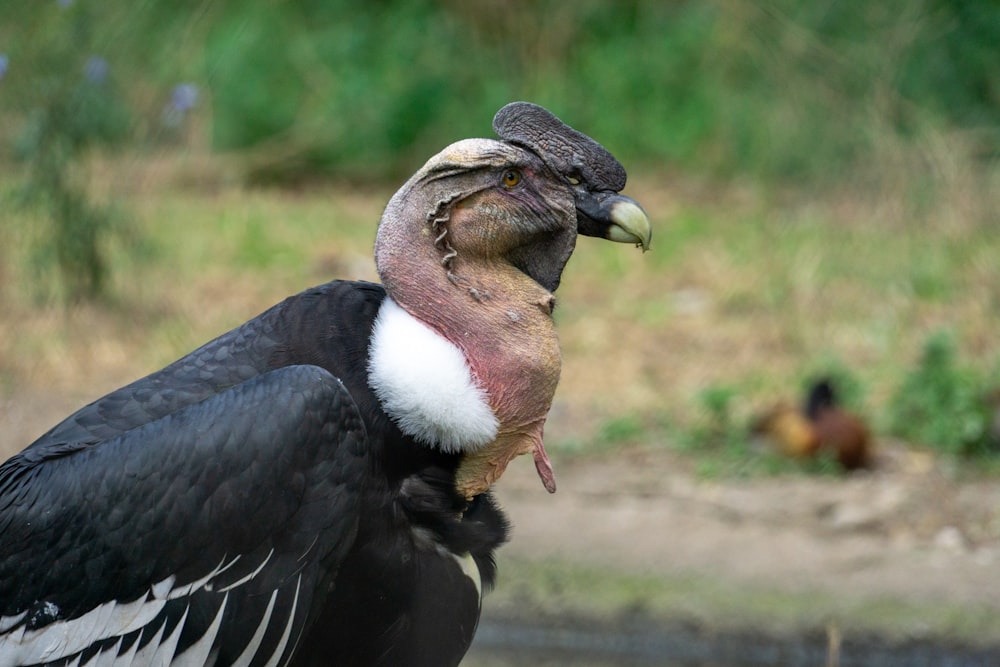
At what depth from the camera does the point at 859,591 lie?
5035 mm

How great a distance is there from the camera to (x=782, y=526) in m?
5.56

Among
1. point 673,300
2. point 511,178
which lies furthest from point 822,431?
point 511,178

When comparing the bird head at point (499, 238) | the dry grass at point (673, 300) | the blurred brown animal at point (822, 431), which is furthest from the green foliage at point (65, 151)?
the bird head at point (499, 238)

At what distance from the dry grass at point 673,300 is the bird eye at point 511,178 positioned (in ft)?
11.4

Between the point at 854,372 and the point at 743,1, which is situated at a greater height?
the point at 743,1

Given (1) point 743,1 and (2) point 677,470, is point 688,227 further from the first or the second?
(2) point 677,470

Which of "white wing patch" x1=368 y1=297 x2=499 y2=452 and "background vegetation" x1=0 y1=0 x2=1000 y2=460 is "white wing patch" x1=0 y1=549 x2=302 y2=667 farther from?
"background vegetation" x1=0 y1=0 x2=1000 y2=460

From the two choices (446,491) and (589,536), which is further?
(589,536)

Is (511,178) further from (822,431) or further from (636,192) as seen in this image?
(636,192)

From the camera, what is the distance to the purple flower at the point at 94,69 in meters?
7.59

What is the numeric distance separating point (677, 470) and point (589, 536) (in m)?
0.86

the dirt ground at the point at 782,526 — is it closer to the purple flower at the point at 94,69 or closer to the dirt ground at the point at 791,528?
the dirt ground at the point at 791,528

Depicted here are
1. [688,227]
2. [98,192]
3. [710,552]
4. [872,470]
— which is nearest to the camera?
[710,552]

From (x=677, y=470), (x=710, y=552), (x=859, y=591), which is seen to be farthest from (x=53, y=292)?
(x=859, y=591)
